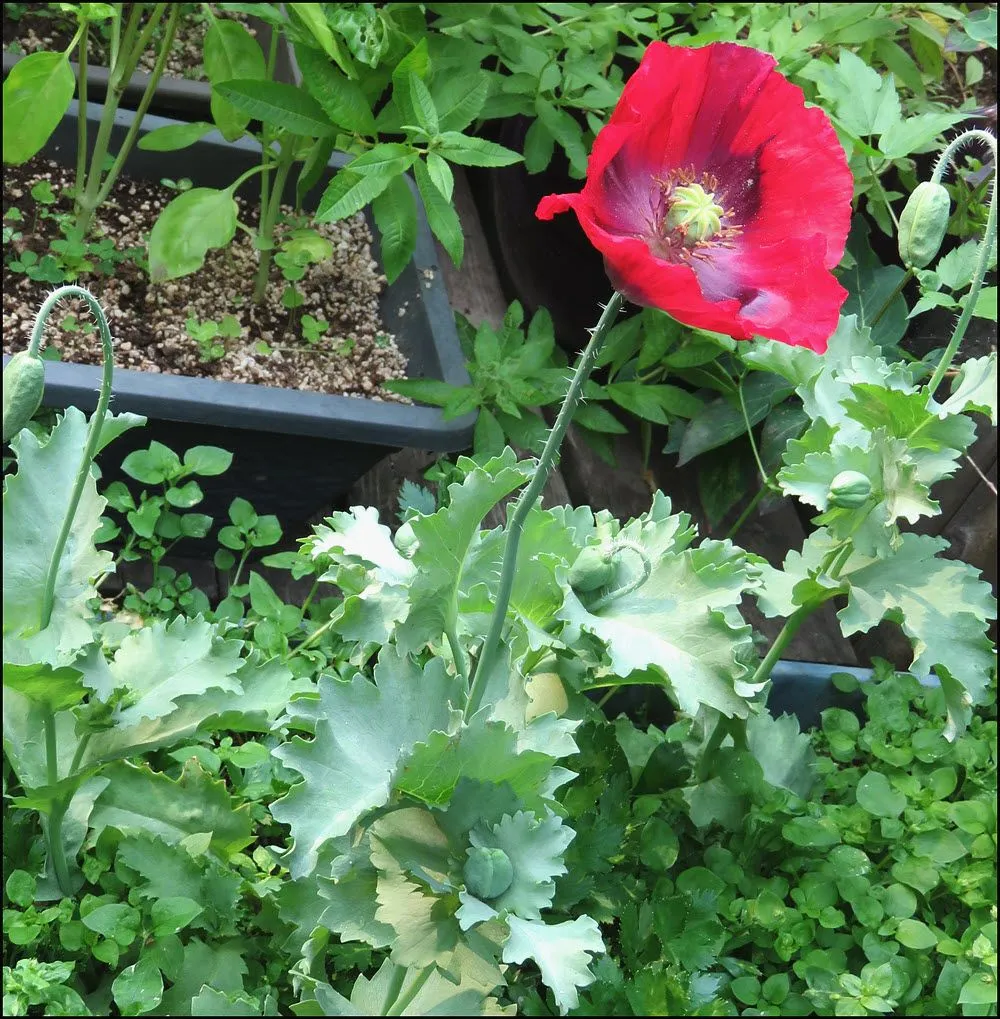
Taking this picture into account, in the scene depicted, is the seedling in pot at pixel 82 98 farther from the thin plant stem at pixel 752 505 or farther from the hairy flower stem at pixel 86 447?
the thin plant stem at pixel 752 505

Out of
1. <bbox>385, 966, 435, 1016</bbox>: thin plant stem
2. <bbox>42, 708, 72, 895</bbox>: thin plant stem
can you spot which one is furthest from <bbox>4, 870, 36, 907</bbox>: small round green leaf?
<bbox>385, 966, 435, 1016</bbox>: thin plant stem

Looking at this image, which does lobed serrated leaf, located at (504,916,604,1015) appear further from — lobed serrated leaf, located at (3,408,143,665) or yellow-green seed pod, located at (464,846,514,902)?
lobed serrated leaf, located at (3,408,143,665)

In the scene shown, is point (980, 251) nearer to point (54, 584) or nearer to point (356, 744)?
point (356, 744)

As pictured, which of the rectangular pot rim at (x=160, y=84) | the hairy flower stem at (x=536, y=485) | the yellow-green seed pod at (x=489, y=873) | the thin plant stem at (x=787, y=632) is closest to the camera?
the hairy flower stem at (x=536, y=485)

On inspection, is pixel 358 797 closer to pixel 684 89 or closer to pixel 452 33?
pixel 684 89

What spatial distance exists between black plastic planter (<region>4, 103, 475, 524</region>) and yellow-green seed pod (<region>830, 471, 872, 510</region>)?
1.76ft

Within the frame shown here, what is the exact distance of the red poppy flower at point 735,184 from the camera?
2.11ft

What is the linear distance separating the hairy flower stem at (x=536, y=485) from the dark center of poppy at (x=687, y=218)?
0.06 m

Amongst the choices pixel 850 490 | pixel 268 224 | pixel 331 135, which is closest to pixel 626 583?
pixel 850 490

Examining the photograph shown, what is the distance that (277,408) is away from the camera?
1.23 m

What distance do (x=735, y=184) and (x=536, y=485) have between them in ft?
0.79

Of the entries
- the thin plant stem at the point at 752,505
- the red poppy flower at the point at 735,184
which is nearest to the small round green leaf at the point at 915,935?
the thin plant stem at the point at 752,505

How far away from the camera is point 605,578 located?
2.52 ft

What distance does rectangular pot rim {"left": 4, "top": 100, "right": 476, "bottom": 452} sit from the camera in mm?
1161
